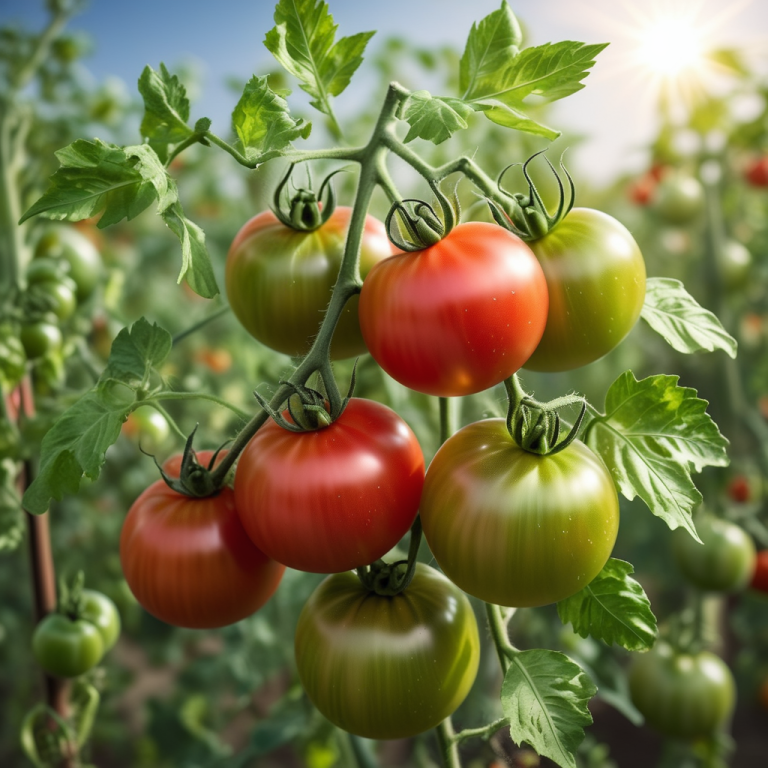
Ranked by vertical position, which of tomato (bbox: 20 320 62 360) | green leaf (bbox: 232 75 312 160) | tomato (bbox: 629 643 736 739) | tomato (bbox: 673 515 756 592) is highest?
green leaf (bbox: 232 75 312 160)

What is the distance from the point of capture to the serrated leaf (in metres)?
0.43

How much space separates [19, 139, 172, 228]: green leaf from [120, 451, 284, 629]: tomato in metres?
0.18

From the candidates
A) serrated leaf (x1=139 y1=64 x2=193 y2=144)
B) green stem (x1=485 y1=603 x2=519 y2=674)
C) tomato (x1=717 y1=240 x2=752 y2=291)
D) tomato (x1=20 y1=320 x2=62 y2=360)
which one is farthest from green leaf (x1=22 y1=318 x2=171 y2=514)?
tomato (x1=717 y1=240 x2=752 y2=291)

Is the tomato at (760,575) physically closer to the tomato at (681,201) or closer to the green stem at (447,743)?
the tomato at (681,201)

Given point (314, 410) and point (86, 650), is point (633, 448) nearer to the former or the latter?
point (314, 410)

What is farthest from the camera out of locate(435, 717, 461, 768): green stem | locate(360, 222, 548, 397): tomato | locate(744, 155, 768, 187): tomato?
locate(744, 155, 768, 187): tomato

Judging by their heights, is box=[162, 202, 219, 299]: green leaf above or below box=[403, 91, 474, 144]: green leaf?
below

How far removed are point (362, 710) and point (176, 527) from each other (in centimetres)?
16

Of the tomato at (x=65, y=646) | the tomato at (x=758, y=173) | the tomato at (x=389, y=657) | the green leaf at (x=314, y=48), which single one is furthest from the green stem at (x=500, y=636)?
the tomato at (x=758, y=173)

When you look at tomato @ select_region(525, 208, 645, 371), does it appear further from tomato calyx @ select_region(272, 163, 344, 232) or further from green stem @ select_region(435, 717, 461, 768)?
green stem @ select_region(435, 717, 461, 768)

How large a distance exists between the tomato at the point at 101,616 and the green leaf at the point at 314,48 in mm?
566

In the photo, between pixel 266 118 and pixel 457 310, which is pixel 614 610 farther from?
pixel 266 118

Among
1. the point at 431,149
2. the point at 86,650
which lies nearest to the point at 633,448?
the point at 86,650

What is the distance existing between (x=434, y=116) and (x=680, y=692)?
1074 mm
